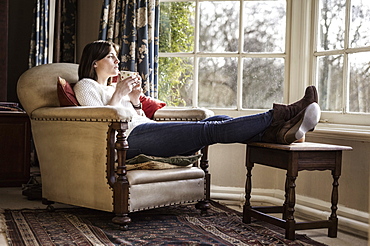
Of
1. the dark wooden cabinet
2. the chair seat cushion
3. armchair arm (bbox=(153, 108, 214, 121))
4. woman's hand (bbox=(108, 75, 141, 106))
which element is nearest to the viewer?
the chair seat cushion

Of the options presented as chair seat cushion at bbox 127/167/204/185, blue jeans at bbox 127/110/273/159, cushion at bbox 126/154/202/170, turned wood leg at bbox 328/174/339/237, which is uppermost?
blue jeans at bbox 127/110/273/159

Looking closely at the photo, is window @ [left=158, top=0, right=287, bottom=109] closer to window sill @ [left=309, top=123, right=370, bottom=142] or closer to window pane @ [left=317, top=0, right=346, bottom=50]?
window pane @ [left=317, top=0, right=346, bottom=50]

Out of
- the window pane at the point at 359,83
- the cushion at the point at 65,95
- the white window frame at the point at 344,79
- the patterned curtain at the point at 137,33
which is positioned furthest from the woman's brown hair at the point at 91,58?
the window pane at the point at 359,83

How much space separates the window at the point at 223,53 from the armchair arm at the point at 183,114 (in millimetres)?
612

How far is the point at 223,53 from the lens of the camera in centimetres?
390

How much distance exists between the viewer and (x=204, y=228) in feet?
9.23

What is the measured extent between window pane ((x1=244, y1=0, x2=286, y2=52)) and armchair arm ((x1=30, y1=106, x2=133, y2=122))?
1480 millimetres

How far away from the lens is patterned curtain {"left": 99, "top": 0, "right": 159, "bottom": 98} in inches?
152

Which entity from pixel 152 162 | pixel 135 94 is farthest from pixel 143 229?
pixel 135 94

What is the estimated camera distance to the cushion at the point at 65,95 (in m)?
3.00

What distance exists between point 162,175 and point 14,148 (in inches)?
68.2

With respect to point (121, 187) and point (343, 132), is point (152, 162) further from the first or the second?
point (343, 132)

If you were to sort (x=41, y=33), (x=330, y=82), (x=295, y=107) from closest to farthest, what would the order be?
(x=295, y=107) → (x=330, y=82) → (x=41, y=33)

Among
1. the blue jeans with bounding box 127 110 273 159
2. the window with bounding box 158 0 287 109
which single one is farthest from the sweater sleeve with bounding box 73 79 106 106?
the window with bounding box 158 0 287 109
